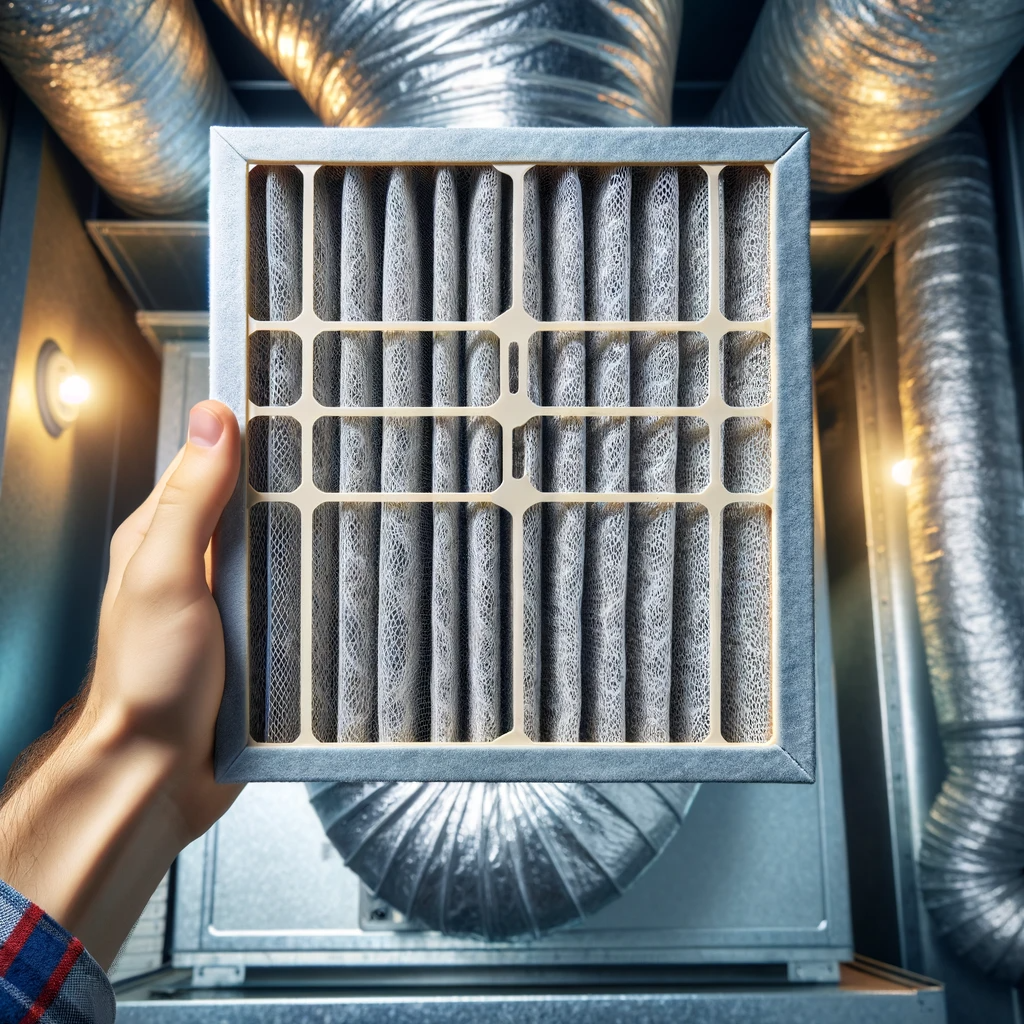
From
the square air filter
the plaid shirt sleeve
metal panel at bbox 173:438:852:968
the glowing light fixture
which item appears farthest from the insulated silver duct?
metal panel at bbox 173:438:852:968

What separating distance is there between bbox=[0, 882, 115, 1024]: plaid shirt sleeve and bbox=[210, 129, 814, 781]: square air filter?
0.50 ft

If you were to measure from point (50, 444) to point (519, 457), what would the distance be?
1.12 meters

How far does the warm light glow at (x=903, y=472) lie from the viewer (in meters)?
1.48

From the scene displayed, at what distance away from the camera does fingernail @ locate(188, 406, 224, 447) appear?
64 centimetres

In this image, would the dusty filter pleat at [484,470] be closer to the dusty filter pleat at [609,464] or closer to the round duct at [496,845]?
the dusty filter pleat at [609,464]

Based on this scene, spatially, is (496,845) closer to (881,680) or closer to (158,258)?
(881,680)

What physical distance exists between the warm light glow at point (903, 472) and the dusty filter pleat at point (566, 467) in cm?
99

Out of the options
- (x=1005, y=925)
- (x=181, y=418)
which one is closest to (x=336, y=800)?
(x=181, y=418)

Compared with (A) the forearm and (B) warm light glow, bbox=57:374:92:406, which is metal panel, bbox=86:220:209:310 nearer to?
(B) warm light glow, bbox=57:374:92:406

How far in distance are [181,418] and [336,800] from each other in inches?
30.4

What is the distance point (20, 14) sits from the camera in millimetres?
1141

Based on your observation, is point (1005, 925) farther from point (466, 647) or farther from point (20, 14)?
point (20, 14)

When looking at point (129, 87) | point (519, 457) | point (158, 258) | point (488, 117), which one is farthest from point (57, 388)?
point (519, 457)

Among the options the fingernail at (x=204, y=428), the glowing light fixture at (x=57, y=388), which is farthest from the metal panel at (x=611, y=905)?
the fingernail at (x=204, y=428)
